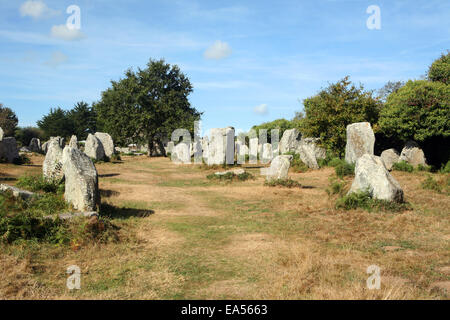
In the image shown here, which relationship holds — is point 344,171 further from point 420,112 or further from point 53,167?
point 53,167

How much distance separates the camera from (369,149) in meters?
20.4

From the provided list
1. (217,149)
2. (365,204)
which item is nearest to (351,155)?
(217,149)

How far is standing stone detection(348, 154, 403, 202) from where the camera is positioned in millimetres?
10703

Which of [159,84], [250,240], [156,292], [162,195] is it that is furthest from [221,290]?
[159,84]

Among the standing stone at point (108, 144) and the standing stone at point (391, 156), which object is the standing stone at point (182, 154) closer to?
the standing stone at point (108, 144)

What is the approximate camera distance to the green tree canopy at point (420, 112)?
18688 millimetres

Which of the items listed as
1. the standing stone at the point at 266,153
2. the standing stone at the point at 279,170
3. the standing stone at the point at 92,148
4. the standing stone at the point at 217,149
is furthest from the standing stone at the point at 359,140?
the standing stone at the point at 92,148

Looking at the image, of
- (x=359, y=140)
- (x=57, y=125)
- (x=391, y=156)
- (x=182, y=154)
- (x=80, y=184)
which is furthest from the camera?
(x=57, y=125)

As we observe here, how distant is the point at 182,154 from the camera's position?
3095cm

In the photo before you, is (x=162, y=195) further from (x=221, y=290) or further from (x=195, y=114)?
(x=195, y=114)

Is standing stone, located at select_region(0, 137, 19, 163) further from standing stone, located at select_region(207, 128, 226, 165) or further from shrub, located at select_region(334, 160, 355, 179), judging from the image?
shrub, located at select_region(334, 160, 355, 179)

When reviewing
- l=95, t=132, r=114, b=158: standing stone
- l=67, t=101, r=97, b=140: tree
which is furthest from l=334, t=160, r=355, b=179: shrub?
l=67, t=101, r=97, b=140: tree

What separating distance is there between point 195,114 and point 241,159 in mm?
10465

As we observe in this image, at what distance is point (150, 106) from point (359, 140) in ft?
75.4
